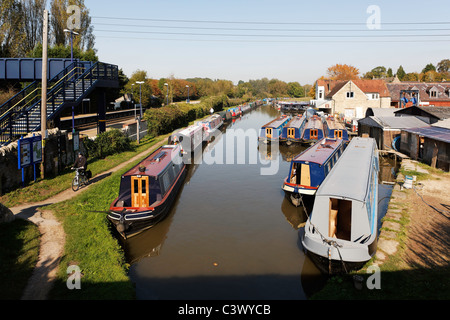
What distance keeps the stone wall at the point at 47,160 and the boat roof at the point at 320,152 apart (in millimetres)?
12644

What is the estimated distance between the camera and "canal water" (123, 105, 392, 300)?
980 centimetres

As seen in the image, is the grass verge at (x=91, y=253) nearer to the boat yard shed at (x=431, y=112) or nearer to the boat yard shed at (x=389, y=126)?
the boat yard shed at (x=389, y=126)

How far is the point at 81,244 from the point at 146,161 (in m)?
6.46

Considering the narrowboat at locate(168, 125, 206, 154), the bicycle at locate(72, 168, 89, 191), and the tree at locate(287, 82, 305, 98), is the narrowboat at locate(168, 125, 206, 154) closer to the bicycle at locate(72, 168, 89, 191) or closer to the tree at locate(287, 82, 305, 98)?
the bicycle at locate(72, 168, 89, 191)

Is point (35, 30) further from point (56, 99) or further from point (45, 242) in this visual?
point (45, 242)

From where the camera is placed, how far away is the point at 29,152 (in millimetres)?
15273

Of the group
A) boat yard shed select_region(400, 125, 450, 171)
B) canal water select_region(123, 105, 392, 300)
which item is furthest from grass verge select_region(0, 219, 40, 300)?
boat yard shed select_region(400, 125, 450, 171)

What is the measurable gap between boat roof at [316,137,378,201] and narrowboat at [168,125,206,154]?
1271cm

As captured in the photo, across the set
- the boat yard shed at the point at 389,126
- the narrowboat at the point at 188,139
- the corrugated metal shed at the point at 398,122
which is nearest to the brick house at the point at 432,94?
the boat yard shed at the point at 389,126

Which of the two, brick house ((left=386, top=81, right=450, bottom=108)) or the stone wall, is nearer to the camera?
the stone wall

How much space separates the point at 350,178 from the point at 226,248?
17.2 ft

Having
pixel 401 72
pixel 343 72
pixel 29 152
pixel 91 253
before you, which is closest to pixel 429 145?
pixel 91 253
